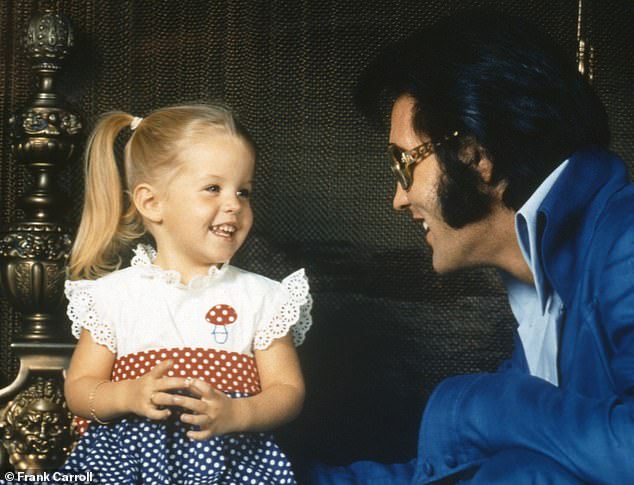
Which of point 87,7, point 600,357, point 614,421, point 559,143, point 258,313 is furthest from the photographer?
point 87,7

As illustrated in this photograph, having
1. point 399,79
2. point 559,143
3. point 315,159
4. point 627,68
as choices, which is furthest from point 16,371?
point 627,68

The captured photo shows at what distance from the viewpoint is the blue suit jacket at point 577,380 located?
1.19 m

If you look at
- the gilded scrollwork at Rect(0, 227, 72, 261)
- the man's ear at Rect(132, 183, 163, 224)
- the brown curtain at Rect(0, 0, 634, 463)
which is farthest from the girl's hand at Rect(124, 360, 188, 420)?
the brown curtain at Rect(0, 0, 634, 463)

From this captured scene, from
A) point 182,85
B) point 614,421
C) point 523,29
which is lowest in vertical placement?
point 614,421

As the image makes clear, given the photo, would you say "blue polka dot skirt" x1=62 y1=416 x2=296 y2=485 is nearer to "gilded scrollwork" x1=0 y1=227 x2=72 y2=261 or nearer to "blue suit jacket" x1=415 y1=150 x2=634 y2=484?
"blue suit jacket" x1=415 y1=150 x2=634 y2=484

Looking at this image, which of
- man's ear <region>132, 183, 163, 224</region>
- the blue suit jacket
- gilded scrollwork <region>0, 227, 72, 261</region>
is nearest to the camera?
the blue suit jacket

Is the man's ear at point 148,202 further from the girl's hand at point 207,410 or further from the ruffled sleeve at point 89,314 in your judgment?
the girl's hand at point 207,410

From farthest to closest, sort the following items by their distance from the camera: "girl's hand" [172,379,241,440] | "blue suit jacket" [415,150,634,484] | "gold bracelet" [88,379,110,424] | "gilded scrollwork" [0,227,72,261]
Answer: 1. "gilded scrollwork" [0,227,72,261]
2. "gold bracelet" [88,379,110,424]
3. "girl's hand" [172,379,241,440]
4. "blue suit jacket" [415,150,634,484]

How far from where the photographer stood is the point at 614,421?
1.18 metres

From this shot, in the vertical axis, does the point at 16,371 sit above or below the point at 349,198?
below

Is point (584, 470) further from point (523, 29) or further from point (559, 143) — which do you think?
point (523, 29)

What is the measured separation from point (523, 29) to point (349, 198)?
573 mm

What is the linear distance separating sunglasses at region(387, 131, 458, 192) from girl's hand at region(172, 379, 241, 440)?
1.47 ft

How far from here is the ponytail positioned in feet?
5.46
